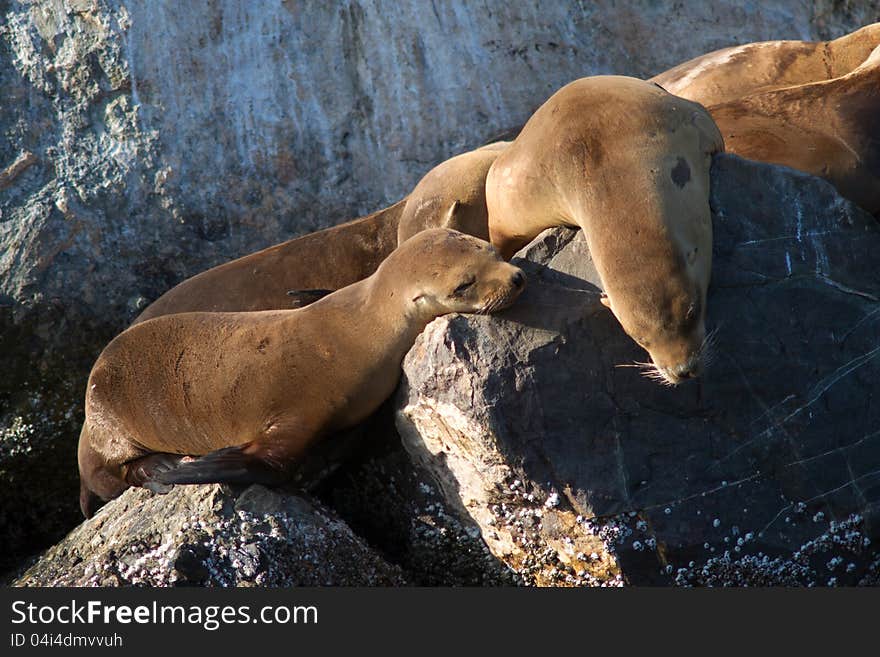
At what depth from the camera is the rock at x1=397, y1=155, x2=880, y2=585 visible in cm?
466

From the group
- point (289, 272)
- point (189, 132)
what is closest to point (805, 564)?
point (289, 272)

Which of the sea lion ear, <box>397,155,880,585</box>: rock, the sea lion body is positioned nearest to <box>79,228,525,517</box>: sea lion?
<box>397,155,880,585</box>: rock

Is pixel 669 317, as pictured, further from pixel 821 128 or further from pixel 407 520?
pixel 821 128

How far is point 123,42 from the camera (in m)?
7.63

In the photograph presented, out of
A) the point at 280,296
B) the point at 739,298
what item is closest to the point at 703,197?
the point at 739,298

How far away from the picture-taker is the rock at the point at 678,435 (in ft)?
15.3

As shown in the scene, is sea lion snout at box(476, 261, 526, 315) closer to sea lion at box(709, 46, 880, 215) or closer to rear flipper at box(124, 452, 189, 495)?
sea lion at box(709, 46, 880, 215)

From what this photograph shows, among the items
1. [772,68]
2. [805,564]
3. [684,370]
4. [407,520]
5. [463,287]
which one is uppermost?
[463,287]

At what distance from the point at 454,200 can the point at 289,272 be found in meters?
1.09

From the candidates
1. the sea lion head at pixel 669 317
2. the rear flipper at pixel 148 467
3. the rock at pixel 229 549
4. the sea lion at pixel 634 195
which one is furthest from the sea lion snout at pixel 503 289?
the rear flipper at pixel 148 467

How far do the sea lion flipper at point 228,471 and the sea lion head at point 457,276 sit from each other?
0.96m

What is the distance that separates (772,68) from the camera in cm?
679

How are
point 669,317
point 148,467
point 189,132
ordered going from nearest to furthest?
point 669,317
point 148,467
point 189,132

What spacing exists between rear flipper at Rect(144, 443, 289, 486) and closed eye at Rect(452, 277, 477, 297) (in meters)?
1.09
